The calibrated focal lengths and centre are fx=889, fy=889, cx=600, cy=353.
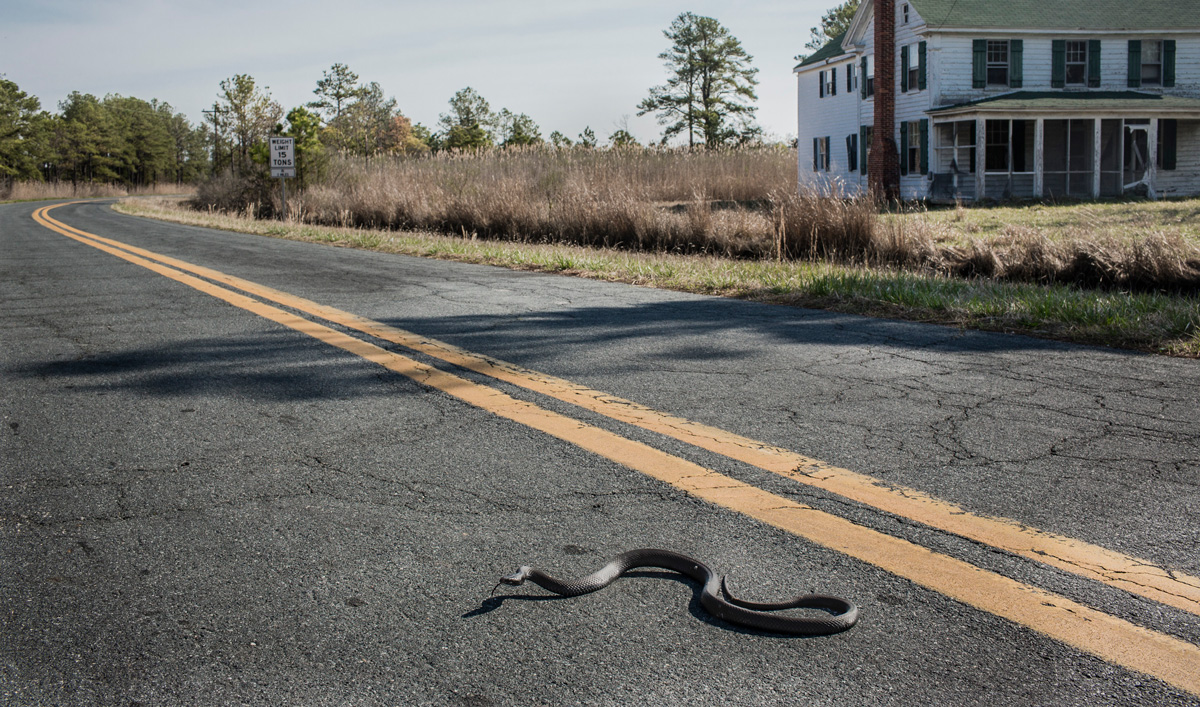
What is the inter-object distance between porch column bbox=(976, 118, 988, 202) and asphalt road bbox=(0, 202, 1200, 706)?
71.0 feet

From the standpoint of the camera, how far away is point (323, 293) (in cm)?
745

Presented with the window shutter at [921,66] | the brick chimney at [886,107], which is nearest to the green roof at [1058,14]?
the window shutter at [921,66]

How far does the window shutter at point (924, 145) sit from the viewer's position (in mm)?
26062

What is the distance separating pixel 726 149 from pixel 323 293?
22.8 m

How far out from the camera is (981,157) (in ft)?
80.5

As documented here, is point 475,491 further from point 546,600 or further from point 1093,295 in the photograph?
point 1093,295

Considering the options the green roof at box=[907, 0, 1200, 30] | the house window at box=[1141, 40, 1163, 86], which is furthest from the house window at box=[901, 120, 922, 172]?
the house window at box=[1141, 40, 1163, 86]

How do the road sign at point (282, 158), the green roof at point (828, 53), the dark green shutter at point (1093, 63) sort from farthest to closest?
the green roof at point (828, 53), the dark green shutter at point (1093, 63), the road sign at point (282, 158)

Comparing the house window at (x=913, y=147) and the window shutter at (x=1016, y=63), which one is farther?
the house window at (x=913, y=147)

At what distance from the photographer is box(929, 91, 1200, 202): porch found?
24.3 meters

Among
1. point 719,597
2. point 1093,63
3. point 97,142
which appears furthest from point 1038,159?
point 97,142

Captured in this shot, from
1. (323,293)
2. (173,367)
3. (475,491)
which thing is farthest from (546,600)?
(323,293)

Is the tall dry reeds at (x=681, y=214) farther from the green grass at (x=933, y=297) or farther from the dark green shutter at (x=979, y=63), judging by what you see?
the dark green shutter at (x=979, y=63)

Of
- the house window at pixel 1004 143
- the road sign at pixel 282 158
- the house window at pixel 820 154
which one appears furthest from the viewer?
the house window at pixel 820 154
